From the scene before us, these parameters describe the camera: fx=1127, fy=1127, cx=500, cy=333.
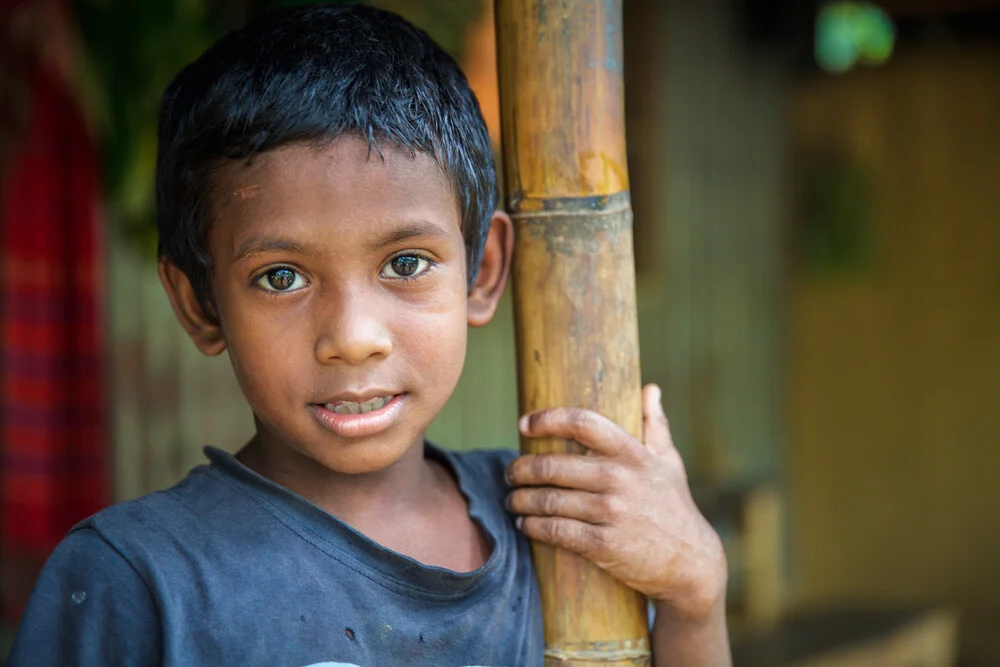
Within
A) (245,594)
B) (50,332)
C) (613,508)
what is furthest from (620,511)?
(50,332)

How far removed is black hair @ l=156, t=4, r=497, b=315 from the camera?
4.17ft

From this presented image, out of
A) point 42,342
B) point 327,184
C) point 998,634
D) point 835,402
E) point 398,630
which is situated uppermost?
point 327,184

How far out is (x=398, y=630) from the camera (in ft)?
4.26

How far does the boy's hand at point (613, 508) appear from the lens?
4.54ft

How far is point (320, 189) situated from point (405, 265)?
0.14m

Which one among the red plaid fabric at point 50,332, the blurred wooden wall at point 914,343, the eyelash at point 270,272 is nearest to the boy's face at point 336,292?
the eyelash at point 270,272

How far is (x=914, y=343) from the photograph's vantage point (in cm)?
695

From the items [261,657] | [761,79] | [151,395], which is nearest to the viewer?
[261,657]

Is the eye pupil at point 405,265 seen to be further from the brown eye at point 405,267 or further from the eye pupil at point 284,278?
the eye pupil at point 284,278

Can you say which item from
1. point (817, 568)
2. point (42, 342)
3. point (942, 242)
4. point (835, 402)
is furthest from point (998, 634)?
point (42, 342)

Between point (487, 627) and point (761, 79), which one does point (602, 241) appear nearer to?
point (487, 627)

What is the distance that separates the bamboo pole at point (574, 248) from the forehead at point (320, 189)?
19cm

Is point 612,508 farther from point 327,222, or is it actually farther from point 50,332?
point 50,332

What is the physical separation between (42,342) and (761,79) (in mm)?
4861
